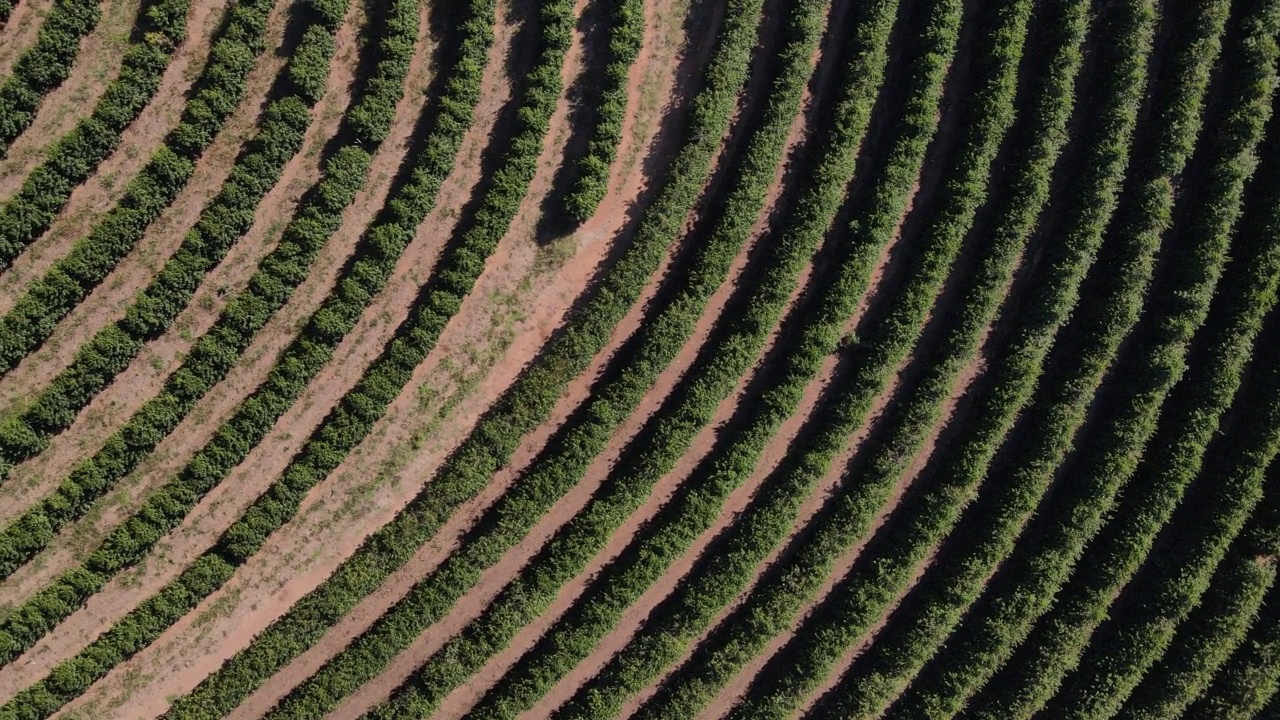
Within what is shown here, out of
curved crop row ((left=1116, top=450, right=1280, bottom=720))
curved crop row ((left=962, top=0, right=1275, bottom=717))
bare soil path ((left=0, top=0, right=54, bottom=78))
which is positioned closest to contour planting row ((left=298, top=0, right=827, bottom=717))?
curved crop row ((left=962, top=0, right=1275, bottom=717))

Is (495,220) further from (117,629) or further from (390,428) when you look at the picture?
(117,629)

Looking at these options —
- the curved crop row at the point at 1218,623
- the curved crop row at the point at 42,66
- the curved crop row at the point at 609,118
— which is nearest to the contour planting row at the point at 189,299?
the curved crop row at the point at 42,66

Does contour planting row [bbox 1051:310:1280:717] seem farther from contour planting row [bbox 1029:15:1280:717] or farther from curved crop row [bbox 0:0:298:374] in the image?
curved crop row [bbox 0:0:298:374]

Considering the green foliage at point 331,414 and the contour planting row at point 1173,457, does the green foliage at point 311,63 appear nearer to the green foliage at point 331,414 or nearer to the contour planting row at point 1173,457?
the green foliage at point 331,414

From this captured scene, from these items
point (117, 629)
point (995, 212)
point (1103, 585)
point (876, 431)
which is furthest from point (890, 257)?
point (117, 629)

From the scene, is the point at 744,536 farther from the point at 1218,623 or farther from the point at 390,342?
the point at 1218,623

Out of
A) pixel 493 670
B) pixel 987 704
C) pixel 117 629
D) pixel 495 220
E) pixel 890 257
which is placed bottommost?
pixel 117 629
